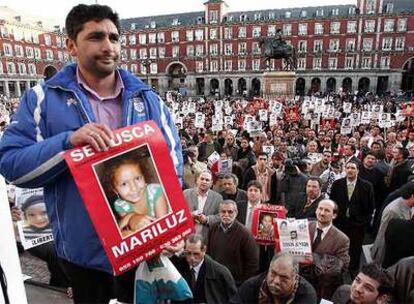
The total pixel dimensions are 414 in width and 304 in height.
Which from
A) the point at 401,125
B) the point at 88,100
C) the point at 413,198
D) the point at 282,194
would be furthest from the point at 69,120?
the point at 401,125

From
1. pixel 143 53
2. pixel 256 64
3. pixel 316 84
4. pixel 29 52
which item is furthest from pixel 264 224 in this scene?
pixel 29 52

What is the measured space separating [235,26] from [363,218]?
64.0 m

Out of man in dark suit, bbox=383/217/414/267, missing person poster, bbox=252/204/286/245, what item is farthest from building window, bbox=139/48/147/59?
man in dark suit, bbox=383/217/414/267

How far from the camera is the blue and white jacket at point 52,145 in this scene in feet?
4.88

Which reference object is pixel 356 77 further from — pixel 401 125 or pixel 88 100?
pixel 88 100

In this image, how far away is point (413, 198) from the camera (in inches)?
192

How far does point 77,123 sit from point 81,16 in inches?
20.5

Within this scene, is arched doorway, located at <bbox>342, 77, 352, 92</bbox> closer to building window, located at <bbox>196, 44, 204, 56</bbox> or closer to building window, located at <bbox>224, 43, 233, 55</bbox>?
building window, located at <bbox>224, 43, 233, 55</bbox>

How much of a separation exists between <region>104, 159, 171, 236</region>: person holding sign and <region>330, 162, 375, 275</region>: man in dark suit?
5317mm

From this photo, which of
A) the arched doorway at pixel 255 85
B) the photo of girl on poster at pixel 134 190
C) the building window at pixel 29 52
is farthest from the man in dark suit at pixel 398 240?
the building window at pixel 29 52

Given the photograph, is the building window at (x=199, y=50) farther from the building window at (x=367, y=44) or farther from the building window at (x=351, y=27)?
the building window at (x=367, y=44)

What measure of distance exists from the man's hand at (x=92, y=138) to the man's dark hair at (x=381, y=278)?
9.80ft

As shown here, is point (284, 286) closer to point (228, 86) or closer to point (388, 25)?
point (388, 25)

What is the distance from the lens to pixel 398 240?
4.43 m
